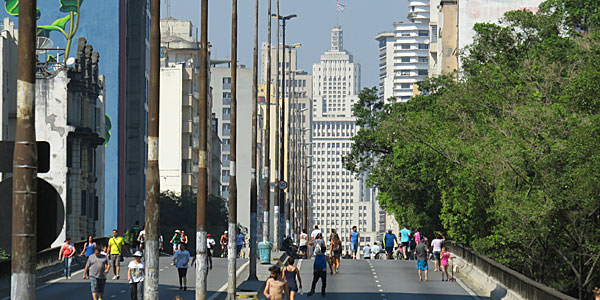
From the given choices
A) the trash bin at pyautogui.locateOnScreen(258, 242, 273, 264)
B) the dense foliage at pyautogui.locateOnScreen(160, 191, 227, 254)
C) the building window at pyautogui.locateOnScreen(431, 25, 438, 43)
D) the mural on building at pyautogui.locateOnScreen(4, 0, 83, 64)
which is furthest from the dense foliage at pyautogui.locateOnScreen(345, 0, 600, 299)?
the building window at pyautogui.locateOnScreen(431, 25, 438, 43)

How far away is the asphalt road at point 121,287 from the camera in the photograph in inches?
1497

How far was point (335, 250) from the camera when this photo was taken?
4875 centimetres

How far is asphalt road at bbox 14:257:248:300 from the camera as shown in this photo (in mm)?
38031

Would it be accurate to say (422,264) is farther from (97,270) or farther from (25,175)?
(25,175)

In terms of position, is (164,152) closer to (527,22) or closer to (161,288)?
(527,22)

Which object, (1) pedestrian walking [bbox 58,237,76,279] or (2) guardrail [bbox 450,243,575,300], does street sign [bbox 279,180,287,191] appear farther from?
(1) pedestrian walking [bbox 58,237,76,279]

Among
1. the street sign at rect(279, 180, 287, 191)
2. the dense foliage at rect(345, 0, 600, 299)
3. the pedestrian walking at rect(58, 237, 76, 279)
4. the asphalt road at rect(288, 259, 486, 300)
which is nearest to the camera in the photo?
the asphalt road at rect(288, 259, 486, 300)

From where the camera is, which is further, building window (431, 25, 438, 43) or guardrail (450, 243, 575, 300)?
building window (431, 25, 438, 43)

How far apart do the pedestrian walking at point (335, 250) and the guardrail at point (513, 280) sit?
562cm

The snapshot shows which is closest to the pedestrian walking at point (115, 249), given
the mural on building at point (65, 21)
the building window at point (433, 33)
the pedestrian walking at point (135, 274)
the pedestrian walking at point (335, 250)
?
the pedestrian walking at point (335, 250)

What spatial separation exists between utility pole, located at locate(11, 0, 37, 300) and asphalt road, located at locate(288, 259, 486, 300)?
2864 cm

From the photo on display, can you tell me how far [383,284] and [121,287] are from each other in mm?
10367

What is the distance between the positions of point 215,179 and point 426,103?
235 feet

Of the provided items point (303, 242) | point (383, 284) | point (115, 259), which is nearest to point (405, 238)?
point (303, 242)
